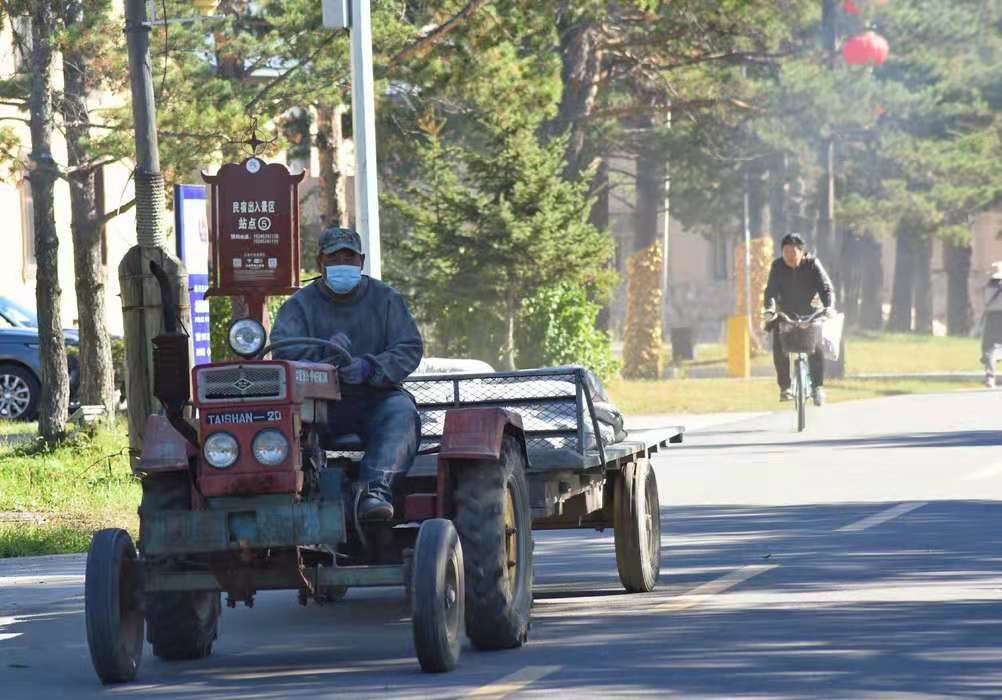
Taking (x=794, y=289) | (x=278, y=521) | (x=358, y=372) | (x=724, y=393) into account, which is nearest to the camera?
(x=278, y=521)

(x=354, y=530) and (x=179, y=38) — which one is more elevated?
(x=179, y=38)

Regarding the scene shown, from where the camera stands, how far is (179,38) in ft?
82.7

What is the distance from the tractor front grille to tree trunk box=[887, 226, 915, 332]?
222 feet

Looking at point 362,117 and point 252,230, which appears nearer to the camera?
point 252,230

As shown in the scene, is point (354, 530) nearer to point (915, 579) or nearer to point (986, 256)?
point (915, 579)

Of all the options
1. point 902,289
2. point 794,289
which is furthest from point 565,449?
point 902,289

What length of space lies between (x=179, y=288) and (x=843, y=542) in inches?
246

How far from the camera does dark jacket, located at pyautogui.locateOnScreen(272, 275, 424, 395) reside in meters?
9.92

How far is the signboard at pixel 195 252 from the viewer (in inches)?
725

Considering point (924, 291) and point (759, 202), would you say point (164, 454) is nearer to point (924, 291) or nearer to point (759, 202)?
point (759, 202)

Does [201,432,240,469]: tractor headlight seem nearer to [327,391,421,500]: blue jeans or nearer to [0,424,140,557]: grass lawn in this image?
[327,391,421,500]: blue jeans

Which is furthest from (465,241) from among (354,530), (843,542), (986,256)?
(986,256)

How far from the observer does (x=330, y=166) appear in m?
29.7

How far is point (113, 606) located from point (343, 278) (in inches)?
78.0
